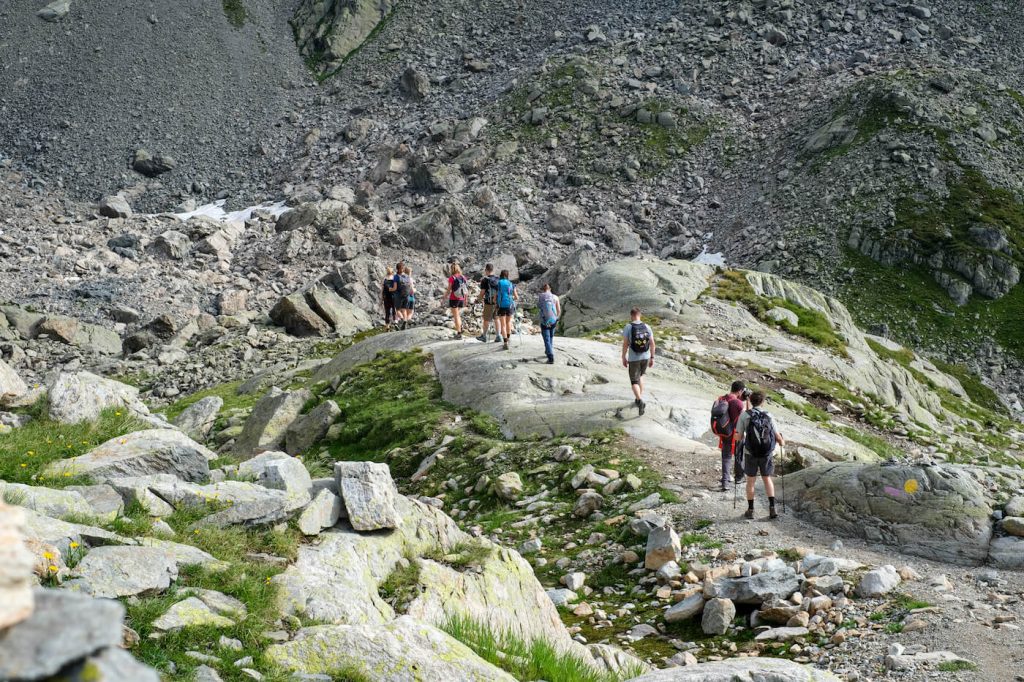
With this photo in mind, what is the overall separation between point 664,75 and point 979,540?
8735 centimetres

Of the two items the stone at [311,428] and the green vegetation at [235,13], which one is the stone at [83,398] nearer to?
the stone at [311,428]

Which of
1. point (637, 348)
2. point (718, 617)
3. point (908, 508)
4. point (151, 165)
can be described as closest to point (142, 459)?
point (718, 617)

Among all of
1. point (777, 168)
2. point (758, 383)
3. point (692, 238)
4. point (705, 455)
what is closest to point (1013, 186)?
point (777, 168)

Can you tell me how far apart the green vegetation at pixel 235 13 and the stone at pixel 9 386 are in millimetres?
103882

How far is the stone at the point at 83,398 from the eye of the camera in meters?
15.6

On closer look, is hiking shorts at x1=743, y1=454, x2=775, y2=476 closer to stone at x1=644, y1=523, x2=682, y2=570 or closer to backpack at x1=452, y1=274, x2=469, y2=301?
stone at x1=644, y1=523, x2=682, y2=570

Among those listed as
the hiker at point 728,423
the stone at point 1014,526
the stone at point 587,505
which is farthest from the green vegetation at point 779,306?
the stone at point 1014,526

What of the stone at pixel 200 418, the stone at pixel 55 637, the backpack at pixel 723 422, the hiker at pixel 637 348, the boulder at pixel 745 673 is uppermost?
the stone at pixel 55 637

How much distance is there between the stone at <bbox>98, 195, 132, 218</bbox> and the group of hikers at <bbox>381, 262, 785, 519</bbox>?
54143mm

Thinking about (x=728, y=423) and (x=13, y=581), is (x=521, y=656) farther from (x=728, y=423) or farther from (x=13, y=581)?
(x=728, y=423)

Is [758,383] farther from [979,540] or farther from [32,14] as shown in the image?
[32,14]

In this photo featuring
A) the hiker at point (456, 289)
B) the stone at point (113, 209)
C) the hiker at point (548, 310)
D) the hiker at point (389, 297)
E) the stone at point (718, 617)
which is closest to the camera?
the stone at point (718, 617)

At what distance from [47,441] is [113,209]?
242 ft

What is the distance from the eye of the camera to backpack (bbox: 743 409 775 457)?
51.0 feet
